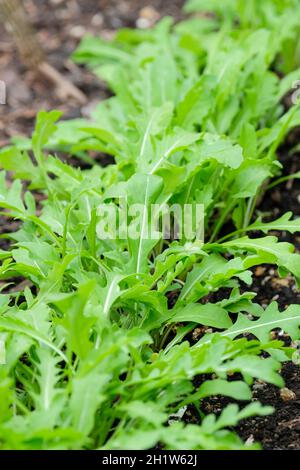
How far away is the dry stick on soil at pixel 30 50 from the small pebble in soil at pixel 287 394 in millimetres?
2454

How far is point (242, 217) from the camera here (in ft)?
10.0

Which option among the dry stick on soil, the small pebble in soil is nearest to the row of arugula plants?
the small pebble in soil

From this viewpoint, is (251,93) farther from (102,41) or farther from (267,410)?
(267,410)

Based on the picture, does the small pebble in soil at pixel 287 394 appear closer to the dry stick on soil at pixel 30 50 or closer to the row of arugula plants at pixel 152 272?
the row of arugula plants at pixel 152 272

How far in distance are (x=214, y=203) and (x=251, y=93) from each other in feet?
2.25

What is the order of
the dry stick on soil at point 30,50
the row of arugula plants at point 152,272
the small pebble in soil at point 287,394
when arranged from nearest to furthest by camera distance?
the row of arugula plants at point 152,272, the small pebble in soil at point 287,394, the dry stick on soil at point 30,50

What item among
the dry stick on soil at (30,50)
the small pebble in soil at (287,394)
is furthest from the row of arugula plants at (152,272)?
the dry stick on soil at (30,50)

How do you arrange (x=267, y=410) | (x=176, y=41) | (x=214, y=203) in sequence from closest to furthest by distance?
(x=267, y=410) → (x=214, y=203) → (x=176, y=41)

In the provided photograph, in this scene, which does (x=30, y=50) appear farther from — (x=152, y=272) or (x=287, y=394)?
(x=287, y=394)

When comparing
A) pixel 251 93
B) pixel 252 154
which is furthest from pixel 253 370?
pixel 251 93

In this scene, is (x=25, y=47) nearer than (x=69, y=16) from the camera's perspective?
Yes

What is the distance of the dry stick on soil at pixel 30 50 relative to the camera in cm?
421

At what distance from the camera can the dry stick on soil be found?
4.21 m

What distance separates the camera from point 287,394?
95.4 inches
